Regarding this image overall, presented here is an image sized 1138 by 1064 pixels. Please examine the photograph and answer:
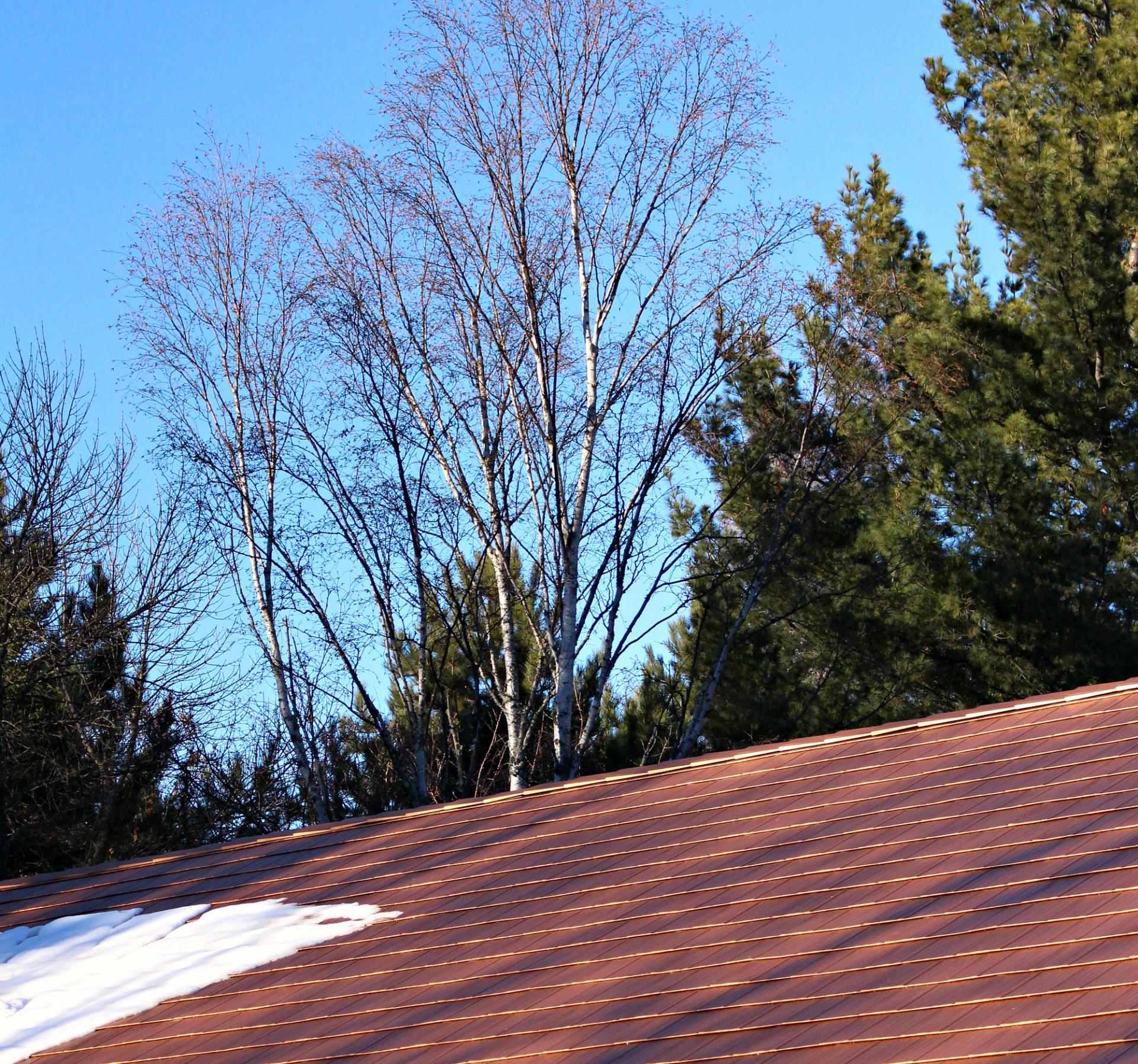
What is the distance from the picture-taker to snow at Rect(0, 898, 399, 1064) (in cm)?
576

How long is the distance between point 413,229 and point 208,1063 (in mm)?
13236

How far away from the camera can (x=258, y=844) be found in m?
8.13

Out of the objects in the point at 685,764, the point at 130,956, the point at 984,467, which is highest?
the point at 984,467

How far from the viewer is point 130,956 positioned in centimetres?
644

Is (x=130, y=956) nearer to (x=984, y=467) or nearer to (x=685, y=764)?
(x=685, y=764)

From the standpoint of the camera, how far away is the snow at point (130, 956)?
5762 millimetres

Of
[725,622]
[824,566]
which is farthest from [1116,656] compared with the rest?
[725,622]

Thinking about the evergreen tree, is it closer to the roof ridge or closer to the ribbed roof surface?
the roof ridge

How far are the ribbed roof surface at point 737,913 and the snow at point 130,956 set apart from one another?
16cm

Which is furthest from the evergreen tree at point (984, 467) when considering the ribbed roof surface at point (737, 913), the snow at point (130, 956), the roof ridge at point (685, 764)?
the snow at point (130, 956)

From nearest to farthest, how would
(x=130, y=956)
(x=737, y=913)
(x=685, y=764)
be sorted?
1. (x=737, y=913)
2. (x=130, y=956)
3. (x=685, y=764)

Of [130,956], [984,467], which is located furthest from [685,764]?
[984,467]

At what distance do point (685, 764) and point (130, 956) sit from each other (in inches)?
124

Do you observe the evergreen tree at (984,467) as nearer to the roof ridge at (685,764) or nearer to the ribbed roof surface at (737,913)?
the roof ridge at (685,764)
